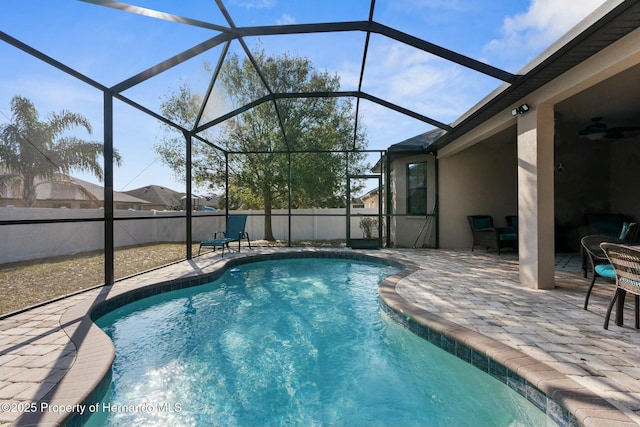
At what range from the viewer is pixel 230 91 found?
8.59 meters

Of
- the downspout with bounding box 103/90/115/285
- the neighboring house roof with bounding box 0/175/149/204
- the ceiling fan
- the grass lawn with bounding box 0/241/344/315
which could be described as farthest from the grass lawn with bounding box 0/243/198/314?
the ceiling fan

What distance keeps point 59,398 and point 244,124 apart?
9.28 m

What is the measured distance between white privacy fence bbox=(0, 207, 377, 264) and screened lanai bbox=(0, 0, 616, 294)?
0.13 ft

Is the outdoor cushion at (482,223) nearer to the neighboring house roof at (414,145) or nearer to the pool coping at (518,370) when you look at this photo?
the neighboring house roof at (414,145)

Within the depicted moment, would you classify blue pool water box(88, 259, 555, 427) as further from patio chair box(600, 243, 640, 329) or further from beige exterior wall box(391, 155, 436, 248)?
beige exterior wall box(391, 155, 436, 248)

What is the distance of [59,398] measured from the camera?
1695mm

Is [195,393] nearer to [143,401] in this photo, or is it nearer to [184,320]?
[143,401]

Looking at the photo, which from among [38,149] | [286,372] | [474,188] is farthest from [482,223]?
[38,149]

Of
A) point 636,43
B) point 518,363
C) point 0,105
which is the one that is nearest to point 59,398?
point 518,363

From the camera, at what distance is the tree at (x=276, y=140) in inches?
347

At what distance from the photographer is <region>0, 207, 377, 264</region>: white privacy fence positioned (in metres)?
6.82

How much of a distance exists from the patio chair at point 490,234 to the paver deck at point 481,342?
2.39 m

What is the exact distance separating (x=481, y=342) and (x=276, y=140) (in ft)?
28.0

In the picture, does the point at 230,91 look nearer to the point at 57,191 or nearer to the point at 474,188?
the point at 57,191
